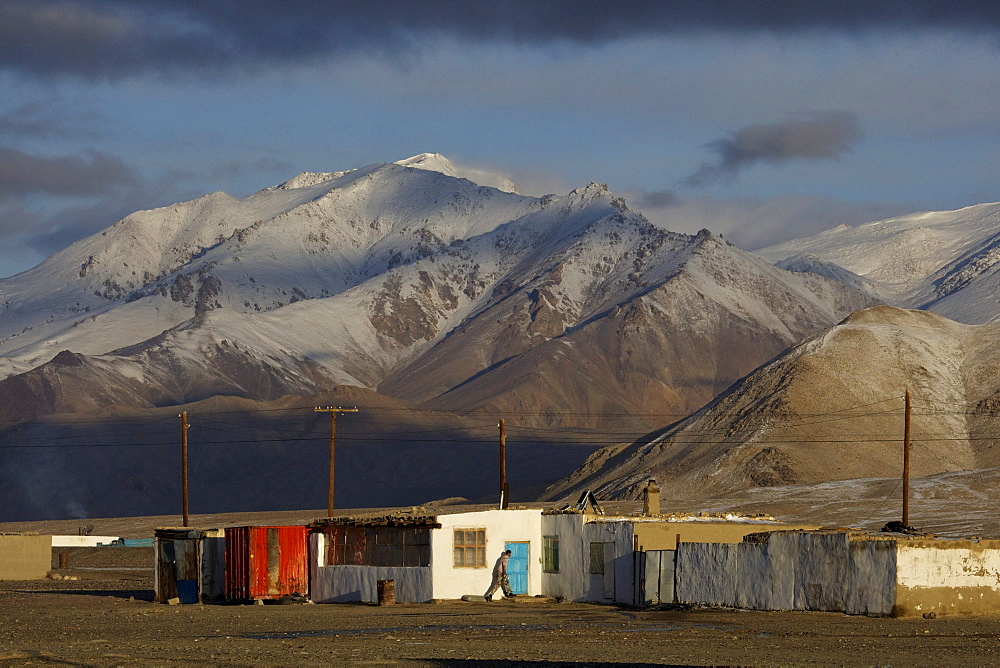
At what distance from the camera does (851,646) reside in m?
27.7

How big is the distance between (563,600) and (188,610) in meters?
11.5

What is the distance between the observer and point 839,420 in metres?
112

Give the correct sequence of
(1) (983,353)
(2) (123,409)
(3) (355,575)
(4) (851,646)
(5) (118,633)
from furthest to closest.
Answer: (2) (123,409), (1) (983,353), (3) (355,575), (5) (118,633), (4) (851,646)

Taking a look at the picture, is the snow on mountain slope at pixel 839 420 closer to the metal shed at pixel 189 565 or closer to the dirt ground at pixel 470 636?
the metal shed at pixel 189 565

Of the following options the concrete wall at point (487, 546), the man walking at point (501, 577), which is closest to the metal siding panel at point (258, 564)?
the concrete wall at point (487, 546)

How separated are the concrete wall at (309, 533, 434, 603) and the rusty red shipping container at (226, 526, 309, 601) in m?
0.36

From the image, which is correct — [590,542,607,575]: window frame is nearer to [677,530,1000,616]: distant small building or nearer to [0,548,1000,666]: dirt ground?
[0,548,1000,666]: dirt ground

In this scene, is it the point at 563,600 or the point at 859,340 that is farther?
Answer: the point at 859,340

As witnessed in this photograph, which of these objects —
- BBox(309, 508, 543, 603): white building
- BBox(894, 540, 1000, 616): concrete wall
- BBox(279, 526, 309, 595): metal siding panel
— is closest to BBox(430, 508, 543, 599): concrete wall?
BBox(309, 508, 543, 603): white building

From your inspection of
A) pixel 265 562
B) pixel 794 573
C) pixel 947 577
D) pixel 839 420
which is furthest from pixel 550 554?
pixel 839 420

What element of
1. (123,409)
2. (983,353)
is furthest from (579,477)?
(123,409)

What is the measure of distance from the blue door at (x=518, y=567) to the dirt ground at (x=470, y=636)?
0.85 meters

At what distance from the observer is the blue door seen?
44500 mm

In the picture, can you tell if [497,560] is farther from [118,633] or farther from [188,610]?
[118,633]
